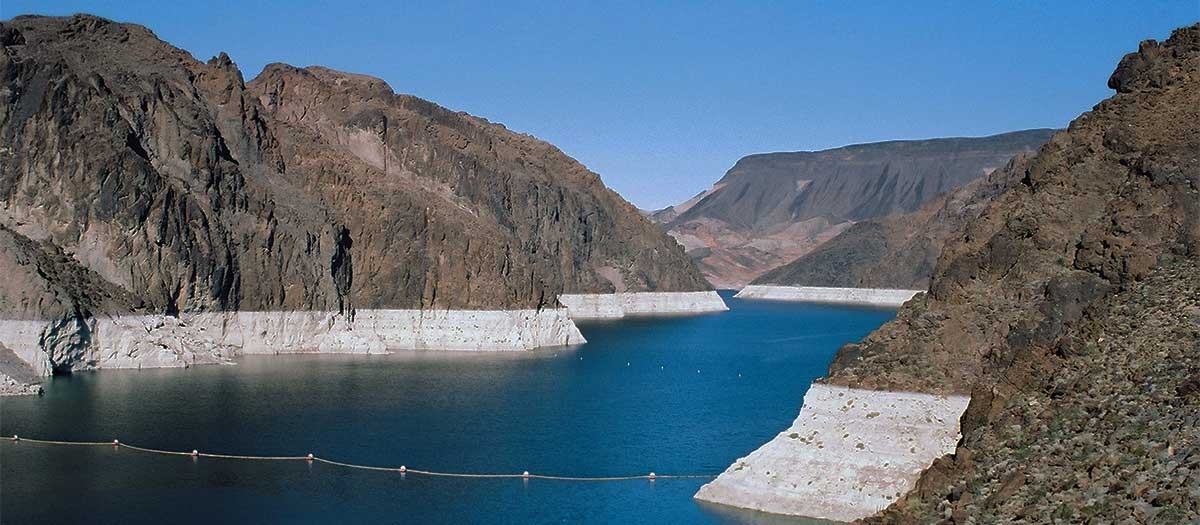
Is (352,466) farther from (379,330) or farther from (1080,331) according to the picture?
(379,330)

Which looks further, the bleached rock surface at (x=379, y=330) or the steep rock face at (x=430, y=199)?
the steep rock face at (x=430, y=199)

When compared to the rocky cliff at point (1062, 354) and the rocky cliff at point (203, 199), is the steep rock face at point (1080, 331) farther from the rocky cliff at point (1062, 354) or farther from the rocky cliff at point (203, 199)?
the rocky cliff at point (203, 199)

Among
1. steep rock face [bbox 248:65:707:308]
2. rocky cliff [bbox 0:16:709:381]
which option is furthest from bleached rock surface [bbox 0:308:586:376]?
steep rock face [bbox 248:65:707:308]

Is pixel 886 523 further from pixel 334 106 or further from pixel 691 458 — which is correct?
pixel 334 106

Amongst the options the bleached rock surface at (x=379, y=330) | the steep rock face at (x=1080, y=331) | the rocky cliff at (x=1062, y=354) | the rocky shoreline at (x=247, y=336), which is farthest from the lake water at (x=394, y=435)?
the steep rock face at (x=1080, y=331)

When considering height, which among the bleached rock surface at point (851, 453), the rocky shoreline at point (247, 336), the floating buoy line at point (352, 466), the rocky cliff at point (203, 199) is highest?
the rocky cliff at point (203, 199)

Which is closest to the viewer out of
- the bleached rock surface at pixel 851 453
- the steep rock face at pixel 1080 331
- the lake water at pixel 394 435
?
the steep rock face at pixel 1080 331

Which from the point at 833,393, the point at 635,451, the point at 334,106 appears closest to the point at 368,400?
the point at 635,451
